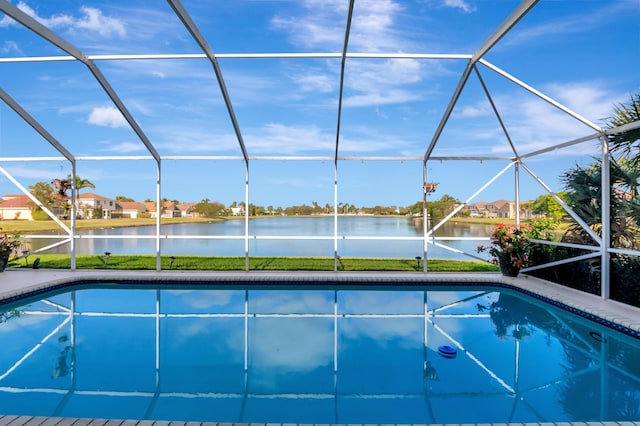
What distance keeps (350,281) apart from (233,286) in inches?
95.2

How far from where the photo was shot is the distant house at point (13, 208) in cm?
978

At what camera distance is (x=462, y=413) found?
325 centimetres

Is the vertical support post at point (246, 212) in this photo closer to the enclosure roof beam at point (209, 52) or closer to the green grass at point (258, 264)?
the enclosure roof beam at point (209, 52)

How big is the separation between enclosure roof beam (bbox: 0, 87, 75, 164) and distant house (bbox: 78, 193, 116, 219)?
1549mm

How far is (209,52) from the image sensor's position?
5.78m

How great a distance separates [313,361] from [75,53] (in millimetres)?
5431

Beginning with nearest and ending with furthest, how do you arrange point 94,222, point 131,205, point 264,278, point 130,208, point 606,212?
point 606,212 < point 264,278 < point 94,222 < point 131,205 < point 130,208

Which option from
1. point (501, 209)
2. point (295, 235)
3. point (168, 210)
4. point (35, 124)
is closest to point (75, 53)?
point (35, 124)

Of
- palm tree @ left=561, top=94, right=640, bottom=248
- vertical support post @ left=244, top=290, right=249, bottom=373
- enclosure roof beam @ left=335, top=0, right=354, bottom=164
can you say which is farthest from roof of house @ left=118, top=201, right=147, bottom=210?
palm tree @ left=561, top=94, right=640, bottom=248

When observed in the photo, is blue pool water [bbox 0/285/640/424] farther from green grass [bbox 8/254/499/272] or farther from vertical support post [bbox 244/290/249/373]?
green grass [bbox 8/254/499/272]

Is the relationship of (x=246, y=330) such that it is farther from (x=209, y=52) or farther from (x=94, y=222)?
(x=94, y=222)

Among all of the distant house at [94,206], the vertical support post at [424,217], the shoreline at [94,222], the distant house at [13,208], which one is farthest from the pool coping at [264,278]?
the distant house at [13,208]

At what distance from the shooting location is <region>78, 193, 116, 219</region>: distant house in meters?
9.64

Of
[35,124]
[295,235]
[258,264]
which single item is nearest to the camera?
[35,124]
